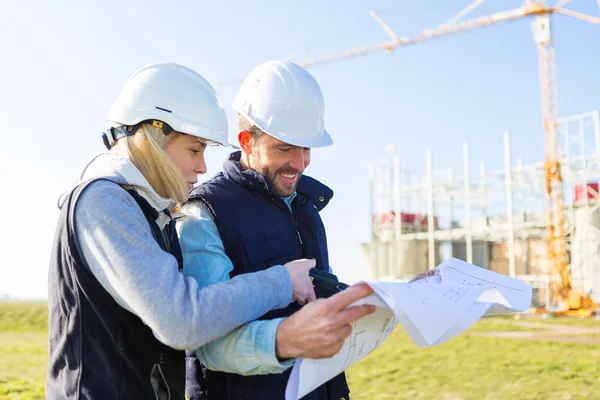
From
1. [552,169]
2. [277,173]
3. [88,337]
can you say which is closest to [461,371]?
[277,173]

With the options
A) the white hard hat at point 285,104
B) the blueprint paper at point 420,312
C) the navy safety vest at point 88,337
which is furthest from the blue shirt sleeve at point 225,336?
the white hard hat at point 285,104

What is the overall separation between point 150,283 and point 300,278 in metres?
0.52

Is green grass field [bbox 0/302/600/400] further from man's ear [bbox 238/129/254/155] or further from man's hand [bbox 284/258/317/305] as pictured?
man's hand [bbox 284/258/317/305]

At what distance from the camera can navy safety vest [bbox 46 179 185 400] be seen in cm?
169

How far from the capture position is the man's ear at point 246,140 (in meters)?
2.62

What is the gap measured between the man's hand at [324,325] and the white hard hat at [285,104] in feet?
3.27

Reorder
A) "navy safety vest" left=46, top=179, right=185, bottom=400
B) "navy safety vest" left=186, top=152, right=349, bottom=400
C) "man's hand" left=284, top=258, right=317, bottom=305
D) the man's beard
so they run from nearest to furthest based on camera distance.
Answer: "navy safety vest" left=46, top=179, right=185, bottom=400 → "man's hand" left=284, top=258, right=317, bottom=305 → "navy safety vest" left=186, top=152, right=349, bottom=400 → the man's beard

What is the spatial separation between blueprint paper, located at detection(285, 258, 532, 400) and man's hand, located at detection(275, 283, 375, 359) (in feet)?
0.12

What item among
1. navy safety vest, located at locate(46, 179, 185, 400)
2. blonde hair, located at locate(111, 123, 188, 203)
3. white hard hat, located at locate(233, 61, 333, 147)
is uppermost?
white hard hat, located at locate(233, 61, 333, 147)

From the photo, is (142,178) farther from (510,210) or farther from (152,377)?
(510,210)

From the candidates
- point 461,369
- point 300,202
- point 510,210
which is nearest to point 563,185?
point 510,210

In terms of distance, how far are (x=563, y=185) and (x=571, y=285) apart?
5181mm

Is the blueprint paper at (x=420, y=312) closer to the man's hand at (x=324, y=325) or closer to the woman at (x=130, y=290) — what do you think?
the man's hand at (x=324, y=325)

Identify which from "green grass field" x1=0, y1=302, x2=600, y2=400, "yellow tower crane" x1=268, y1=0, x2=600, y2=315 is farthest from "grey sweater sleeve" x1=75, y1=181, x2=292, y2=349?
"yellow tower crane" x1=268, y1=0, x2=600, y2=315
